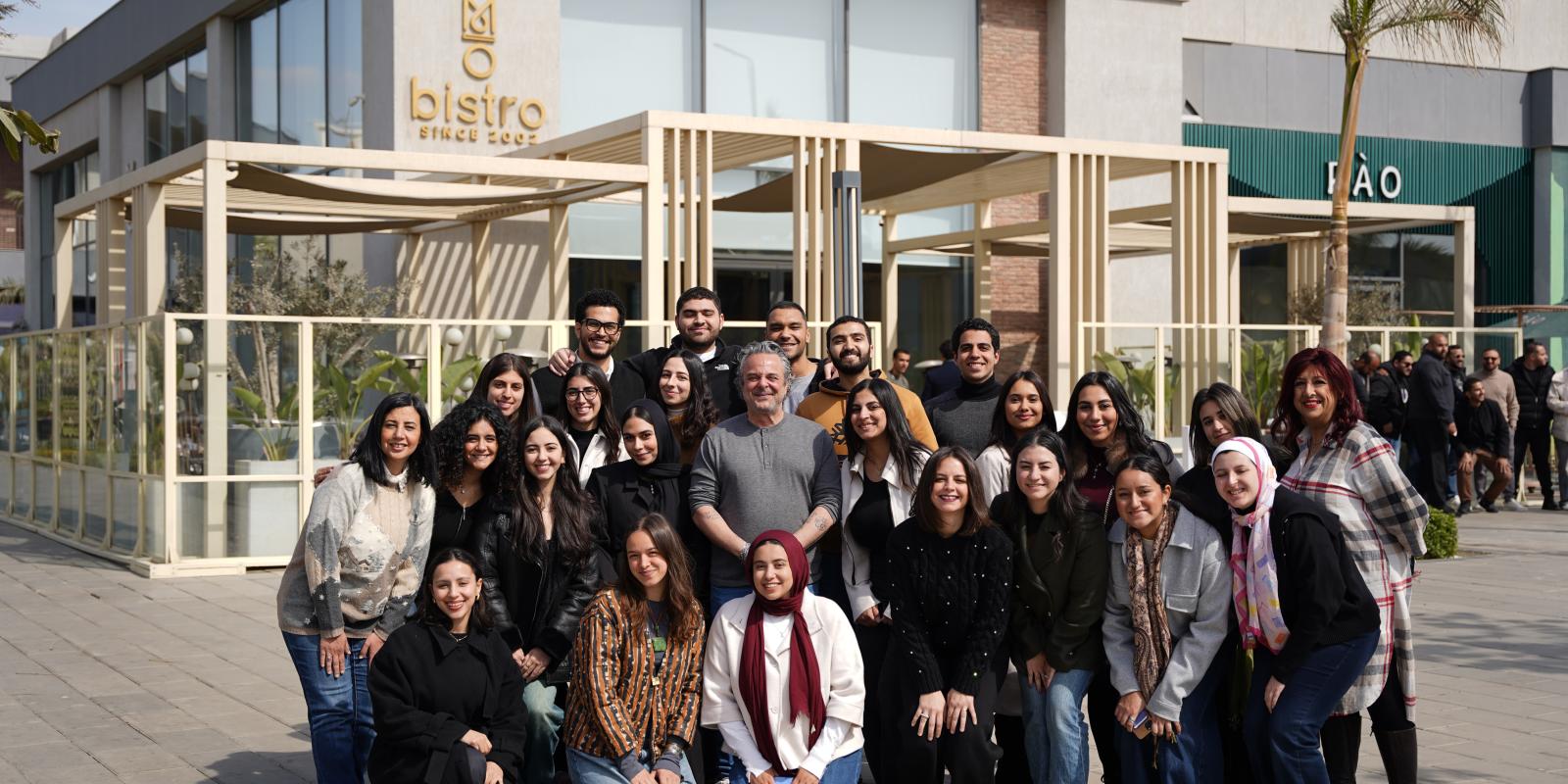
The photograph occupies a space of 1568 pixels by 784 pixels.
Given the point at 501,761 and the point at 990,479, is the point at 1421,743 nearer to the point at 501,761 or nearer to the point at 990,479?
the point at 990,479

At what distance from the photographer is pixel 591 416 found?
263 inches

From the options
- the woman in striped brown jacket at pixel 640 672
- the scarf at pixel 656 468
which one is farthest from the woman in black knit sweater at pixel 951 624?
the scarf at pixel 656 468

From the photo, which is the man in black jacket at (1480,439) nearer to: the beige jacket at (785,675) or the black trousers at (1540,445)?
the black trousers at (1540,445)

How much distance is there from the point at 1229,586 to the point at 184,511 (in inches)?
387

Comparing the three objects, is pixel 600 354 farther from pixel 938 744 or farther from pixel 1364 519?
pixel 1364 519

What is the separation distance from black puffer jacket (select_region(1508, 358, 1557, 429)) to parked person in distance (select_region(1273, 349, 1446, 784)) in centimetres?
1325

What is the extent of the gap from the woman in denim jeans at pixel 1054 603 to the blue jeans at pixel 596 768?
1.25 metres

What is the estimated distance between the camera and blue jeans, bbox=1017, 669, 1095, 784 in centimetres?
560

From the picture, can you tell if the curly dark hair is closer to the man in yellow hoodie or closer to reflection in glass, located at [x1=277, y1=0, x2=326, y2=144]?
the man in yellow hoodie

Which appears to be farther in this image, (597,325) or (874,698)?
(597,325)

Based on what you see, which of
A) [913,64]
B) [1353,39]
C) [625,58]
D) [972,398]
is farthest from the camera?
[913,64]

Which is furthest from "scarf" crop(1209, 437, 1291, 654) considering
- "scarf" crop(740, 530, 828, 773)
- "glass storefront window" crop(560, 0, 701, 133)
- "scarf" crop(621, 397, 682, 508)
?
"glass storefront window" crop(560, 0, 701, 133)

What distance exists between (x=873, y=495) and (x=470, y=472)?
1.53 m

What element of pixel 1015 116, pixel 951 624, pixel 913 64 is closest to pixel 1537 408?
pixel 1015 116
